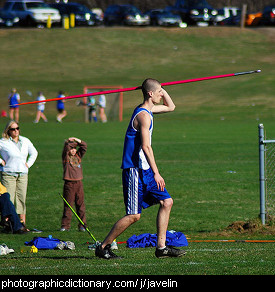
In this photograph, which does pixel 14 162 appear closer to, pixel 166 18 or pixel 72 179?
pixel 72 179

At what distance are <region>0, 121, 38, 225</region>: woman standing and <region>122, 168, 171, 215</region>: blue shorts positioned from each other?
5.19 m

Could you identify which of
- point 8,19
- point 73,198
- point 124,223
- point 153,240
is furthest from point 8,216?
point 8,19

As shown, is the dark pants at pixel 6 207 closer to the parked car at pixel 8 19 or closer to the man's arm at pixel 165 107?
the man's arm at pixel 165 107

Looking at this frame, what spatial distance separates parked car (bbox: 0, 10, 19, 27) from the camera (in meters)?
54.8

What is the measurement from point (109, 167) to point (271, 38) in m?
37.6

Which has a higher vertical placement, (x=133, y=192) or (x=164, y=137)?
(x=133, y=192)

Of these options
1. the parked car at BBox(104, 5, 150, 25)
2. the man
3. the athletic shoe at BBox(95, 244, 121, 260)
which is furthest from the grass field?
the parked car at BBox(104, 5, 150, 25)

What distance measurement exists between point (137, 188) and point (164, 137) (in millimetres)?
20146

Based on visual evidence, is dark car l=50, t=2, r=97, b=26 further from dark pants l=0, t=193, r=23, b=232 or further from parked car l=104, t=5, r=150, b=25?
dark pants l=0, t=193, r=23, b=232

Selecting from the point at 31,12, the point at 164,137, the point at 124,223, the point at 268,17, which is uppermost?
the point at 31,12

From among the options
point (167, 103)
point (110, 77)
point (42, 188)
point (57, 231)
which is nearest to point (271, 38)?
point (110, 77)

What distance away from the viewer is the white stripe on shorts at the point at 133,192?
7852 millimetres

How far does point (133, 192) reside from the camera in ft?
25.8
